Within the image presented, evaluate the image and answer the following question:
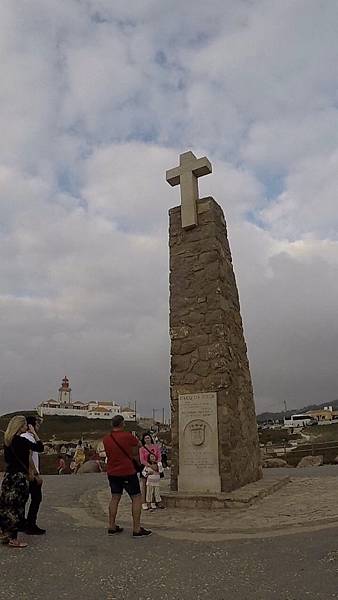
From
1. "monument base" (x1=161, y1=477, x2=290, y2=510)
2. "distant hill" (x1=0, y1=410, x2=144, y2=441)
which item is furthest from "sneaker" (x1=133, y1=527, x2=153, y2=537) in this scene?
"distant hill" (x1=0, y1=410, x2=144, y2=441)

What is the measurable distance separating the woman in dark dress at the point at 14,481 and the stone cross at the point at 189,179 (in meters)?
5.59

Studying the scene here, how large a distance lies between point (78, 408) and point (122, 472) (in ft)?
312

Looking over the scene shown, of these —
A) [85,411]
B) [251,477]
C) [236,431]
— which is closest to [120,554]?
[236,431]

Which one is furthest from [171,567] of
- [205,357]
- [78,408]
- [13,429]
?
[78,408]

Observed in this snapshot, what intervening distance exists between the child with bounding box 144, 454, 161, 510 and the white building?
274ft

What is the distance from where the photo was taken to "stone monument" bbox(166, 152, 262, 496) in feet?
27.8

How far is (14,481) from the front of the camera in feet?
17.8

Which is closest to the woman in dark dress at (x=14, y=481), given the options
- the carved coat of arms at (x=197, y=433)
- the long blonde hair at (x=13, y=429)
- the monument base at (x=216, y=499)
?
the long blonde hair at (x=13, y=429)

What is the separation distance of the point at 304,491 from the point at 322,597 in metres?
5.65

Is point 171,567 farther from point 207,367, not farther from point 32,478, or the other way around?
point 207,367

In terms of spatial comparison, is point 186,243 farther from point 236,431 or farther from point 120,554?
point 120,554

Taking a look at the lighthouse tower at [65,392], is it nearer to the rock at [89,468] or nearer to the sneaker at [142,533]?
the rock at [89,468]

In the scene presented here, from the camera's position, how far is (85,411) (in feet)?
311

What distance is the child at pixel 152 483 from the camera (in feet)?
25.1
